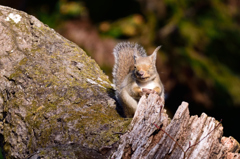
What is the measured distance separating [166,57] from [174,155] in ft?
16.7

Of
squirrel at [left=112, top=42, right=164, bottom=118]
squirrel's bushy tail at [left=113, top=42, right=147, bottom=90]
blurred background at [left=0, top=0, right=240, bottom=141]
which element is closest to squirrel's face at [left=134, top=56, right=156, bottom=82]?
squirrel at [left=112, top=42, right=164, bottom=118]

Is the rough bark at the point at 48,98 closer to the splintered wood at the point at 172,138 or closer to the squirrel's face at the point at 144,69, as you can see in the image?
the splintered wood at the point at 172,138

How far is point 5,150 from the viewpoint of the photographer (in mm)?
2650

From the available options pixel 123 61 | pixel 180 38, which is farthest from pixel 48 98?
pixel 180 38

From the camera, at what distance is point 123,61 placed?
11.4 feet

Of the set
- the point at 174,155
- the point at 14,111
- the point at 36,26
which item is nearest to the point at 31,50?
the point at 36,26

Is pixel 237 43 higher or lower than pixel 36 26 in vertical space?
higher

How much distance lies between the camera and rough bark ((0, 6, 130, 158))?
236 centimetres

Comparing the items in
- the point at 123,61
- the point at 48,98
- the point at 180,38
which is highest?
the point at 180,38

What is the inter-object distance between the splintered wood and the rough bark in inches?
6.2

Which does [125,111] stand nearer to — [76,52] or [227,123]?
[76,52]

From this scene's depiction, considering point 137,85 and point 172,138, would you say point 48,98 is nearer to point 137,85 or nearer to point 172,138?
point 137,85

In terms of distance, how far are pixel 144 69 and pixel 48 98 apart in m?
0.70

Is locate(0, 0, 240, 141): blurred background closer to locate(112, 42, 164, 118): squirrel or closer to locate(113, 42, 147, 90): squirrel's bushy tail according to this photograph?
locate(113, 42, 147, 90): squirrel's bushy tail
